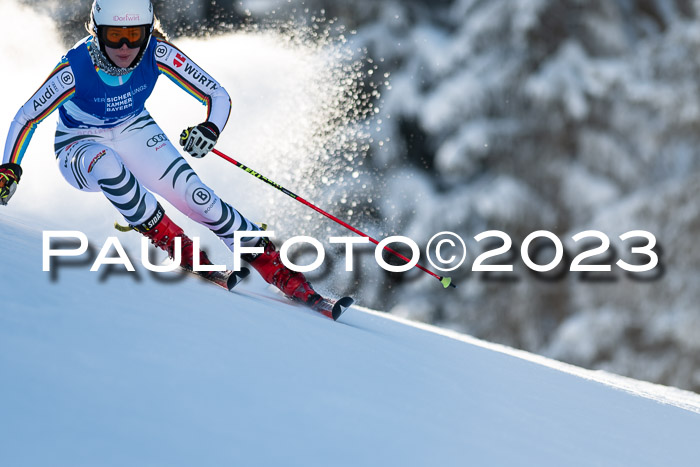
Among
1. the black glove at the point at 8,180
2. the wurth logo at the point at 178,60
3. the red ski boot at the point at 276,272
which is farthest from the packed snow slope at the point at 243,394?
the wurth logo at the point at 178,60

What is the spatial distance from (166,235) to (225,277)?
337 millimetres

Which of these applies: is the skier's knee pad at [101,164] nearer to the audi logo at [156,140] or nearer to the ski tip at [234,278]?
the audi logo at [156,140]

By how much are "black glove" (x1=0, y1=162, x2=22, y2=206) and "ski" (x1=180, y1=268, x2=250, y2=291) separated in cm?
91

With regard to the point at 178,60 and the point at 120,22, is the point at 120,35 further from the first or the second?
the point at 178,60

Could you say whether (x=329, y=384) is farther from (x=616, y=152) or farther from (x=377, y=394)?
(x=616, y=152)

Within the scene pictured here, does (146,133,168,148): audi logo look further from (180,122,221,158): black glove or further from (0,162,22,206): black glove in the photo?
(0,162,22,206): black glove

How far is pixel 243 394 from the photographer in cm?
175

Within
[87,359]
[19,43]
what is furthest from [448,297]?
[87,359]

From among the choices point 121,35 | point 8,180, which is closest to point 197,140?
point 121,35

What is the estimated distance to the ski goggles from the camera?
10.6 feet

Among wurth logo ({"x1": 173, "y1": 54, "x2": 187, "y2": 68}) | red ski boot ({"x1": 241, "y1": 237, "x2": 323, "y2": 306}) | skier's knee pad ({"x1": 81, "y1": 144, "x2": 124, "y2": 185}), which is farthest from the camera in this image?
red ski boot ({"x1": 241, "y1": 237, "x2": 323, "y2": 306})

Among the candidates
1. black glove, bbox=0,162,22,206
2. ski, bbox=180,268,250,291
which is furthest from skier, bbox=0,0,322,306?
ski, bbox=180,268,250,291

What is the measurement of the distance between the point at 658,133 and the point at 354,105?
4314 millimetres

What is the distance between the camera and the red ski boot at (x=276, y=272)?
12.6ft
